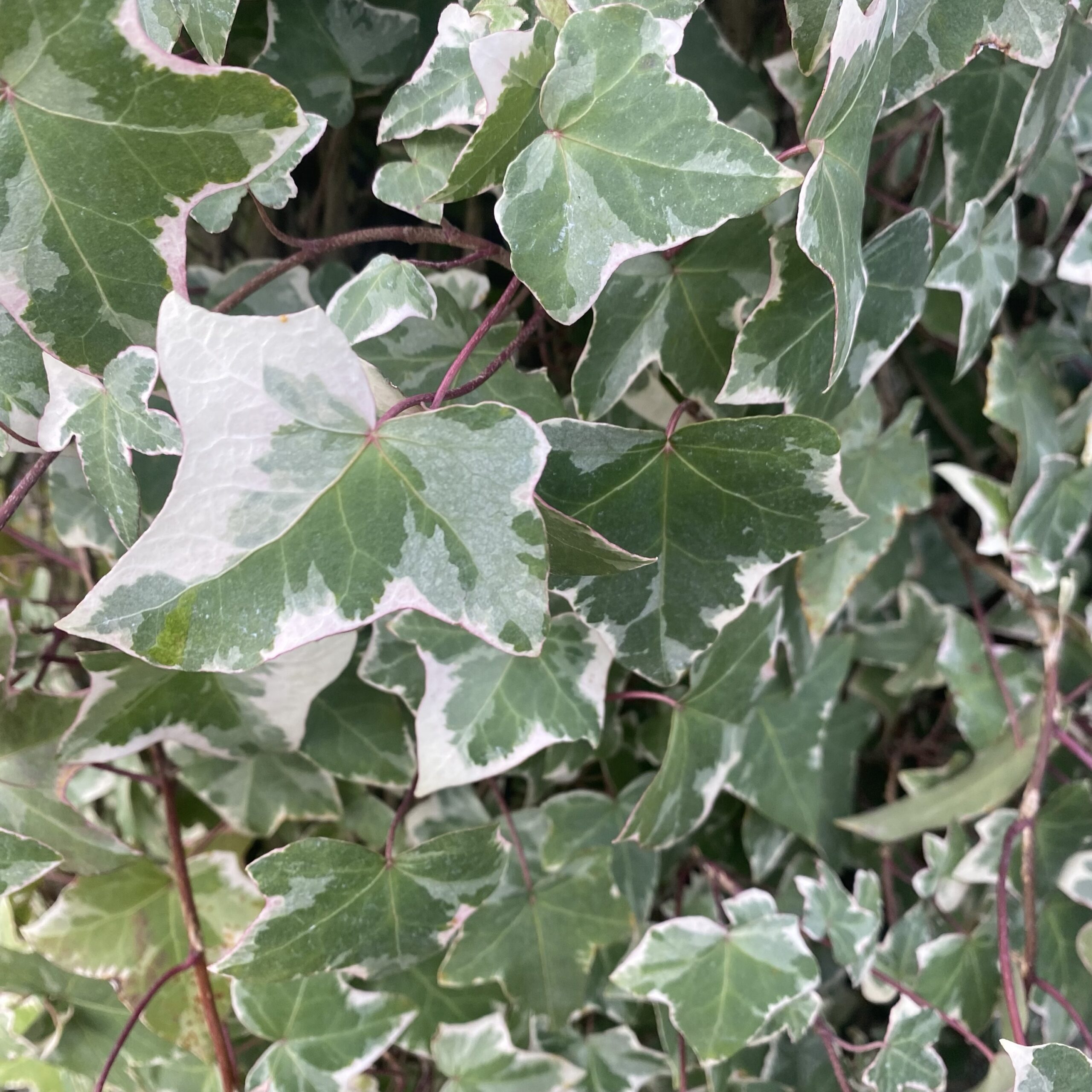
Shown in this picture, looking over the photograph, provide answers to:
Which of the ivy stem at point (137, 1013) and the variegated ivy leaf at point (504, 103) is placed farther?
the ivy stem at point (137, 1013)

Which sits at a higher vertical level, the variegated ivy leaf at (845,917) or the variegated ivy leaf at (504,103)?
the variegated ivy leaf at (504,103)

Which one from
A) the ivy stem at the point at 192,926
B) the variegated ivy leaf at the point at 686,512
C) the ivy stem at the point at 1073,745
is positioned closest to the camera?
the variegated ivy leaf at the point at 686,512

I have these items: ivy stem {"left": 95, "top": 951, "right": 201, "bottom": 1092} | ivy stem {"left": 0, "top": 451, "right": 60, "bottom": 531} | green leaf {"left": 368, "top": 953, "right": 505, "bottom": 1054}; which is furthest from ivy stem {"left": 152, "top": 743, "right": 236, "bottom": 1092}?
ivy stem {"left": 0, "top": 451, "right": 60, "bottom": 531}

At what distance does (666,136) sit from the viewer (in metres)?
0.31

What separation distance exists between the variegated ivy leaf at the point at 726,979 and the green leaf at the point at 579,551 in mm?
298

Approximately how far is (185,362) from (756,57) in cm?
51

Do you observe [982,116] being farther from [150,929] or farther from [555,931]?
[150,929]

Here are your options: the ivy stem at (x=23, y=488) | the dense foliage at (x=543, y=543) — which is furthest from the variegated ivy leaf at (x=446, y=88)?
the ivy stem at (x=23, y=488)

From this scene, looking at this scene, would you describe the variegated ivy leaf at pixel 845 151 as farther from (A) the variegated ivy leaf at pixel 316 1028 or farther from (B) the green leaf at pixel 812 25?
(A) the variegated ivy leaf at pixel 316 1028

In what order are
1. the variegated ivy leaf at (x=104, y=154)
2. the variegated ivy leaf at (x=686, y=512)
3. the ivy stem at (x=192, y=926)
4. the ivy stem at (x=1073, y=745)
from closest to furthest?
the variegated ivy leaf at (x=104, y=154), the variegated ivy leaf at (x=686, y=512), the ivy stem at (x=192, y=926), the ivy stem at (x=1073, y=745)

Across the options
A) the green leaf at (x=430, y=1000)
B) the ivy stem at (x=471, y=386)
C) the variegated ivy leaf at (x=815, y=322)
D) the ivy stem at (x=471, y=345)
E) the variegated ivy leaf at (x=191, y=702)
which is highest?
the ivy stem at (x=471, y=345)

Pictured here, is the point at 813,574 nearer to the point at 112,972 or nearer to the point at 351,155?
the point at 351,155

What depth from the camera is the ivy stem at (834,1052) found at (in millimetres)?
561

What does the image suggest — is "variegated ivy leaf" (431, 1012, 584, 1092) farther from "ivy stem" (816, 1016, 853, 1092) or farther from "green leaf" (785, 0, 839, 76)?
"green leaf" (785, 0, 839, 76)
